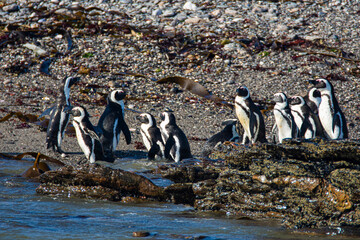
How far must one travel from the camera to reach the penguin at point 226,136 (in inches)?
292

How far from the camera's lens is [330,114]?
838 cm

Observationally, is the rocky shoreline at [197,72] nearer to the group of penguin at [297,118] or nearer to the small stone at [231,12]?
the small stone at [231,12]

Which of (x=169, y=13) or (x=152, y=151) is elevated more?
(x=169, y=13)

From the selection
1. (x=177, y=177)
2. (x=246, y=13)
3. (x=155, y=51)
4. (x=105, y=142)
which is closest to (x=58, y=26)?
(x=155, y=51)

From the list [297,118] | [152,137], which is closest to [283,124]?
[297,118]

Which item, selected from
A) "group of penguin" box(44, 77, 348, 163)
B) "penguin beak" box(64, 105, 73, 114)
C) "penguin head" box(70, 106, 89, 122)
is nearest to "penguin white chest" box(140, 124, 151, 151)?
"group of penguin" box(44, 77, 348, 163)

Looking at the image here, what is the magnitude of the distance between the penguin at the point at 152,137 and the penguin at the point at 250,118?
4.46ft

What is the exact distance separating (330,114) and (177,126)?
2.59m

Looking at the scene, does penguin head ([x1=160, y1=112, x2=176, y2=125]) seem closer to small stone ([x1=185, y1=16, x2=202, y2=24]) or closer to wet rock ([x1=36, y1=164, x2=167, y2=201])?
wet rock ([x1=36, y1=164, x2=167, y2=201])

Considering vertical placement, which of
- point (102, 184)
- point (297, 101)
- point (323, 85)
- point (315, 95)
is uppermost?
point (323, 85)

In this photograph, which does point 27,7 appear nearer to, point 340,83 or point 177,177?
point 340,83

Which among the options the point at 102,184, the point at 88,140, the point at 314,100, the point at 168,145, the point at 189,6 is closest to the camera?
the point at 102,184

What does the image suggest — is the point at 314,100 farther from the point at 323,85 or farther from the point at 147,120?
the point at 147,120

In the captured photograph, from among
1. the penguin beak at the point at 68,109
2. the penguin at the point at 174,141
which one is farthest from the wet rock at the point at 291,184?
the penguin beak at the point at 68,109
